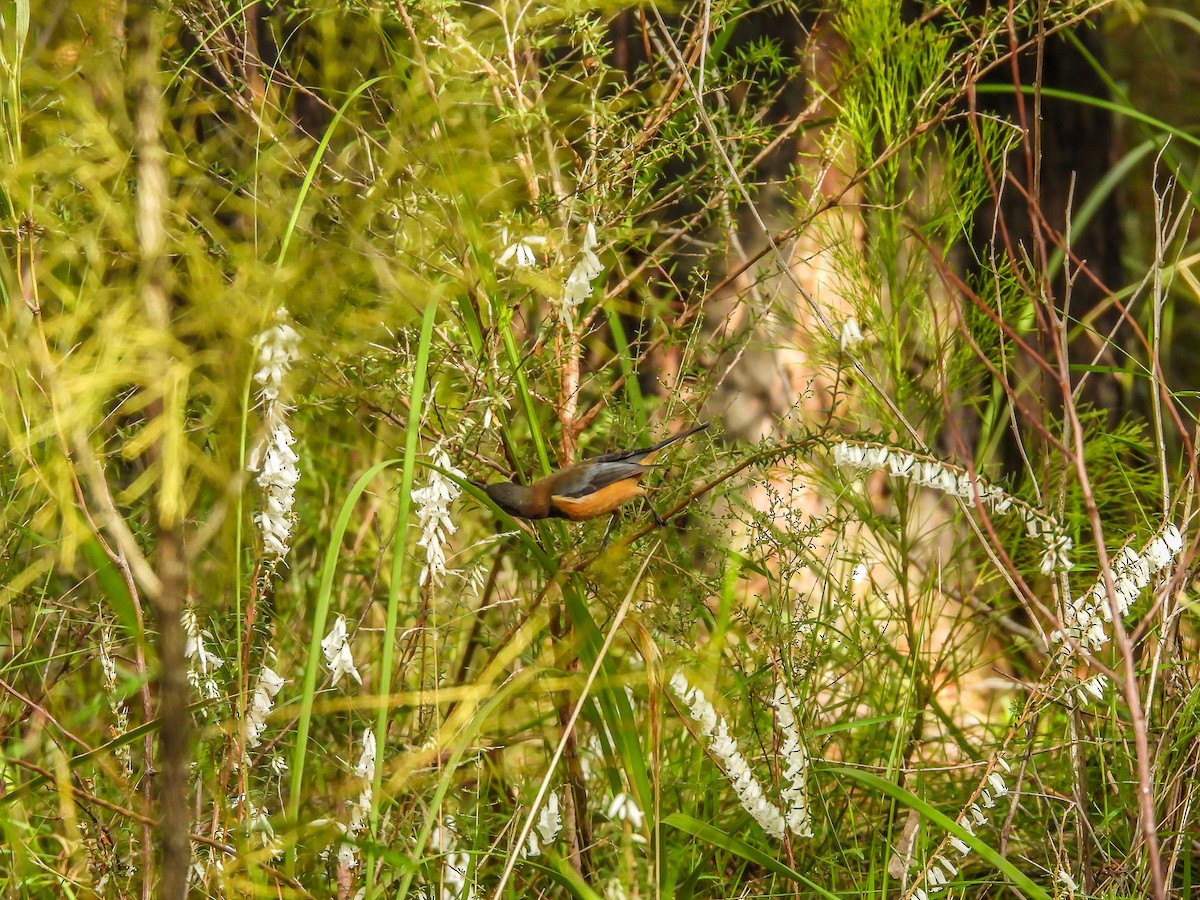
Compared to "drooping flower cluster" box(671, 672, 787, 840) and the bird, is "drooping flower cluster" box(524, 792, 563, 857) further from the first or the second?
the bird

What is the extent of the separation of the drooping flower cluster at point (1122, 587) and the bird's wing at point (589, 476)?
1.92 feet

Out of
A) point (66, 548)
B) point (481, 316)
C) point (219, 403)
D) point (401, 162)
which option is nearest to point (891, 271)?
point (481, 316)

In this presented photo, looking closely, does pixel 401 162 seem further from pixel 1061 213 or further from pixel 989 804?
pixel 1061 213

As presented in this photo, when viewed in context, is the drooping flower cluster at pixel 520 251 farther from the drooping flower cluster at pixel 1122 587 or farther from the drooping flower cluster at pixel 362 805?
the drooping flower cluster at pixel 1122 587

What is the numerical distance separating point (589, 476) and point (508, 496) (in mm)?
114

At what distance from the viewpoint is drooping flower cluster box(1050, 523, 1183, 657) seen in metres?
1.35

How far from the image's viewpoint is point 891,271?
6.80 ft

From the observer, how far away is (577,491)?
5.04 ft

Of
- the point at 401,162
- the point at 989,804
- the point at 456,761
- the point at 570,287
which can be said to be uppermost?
the point at 401,162

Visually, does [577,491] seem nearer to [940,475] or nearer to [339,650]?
[339,650]

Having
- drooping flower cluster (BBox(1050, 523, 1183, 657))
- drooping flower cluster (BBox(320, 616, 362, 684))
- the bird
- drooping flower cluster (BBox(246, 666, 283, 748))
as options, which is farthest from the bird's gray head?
drooping flower cluster (BBox(1050, 523, 1183, 657))

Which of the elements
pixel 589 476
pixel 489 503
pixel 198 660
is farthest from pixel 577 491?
pixel 198 660

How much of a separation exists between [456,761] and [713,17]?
48.5 inches

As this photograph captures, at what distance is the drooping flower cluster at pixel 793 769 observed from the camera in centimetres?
149
